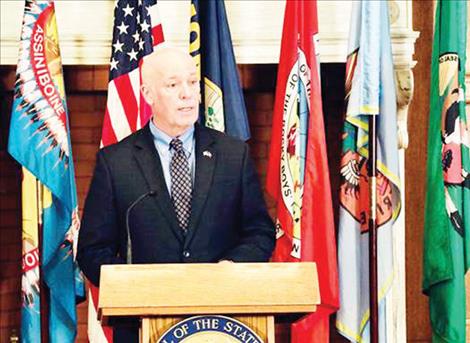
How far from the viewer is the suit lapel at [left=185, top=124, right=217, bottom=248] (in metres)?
3.60

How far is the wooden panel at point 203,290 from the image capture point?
3.01m

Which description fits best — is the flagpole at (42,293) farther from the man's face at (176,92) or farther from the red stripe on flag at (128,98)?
the man's face at (176,92)

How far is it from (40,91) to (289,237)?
130 centimetres

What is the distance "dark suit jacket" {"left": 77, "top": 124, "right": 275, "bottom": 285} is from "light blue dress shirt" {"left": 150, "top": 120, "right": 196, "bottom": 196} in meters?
0.02

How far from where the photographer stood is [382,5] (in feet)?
17.1

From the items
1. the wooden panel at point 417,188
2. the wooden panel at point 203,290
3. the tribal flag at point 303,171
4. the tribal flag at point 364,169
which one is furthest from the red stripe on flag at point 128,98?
the wooden panel at point 203,290

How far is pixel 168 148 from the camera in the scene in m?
3.67

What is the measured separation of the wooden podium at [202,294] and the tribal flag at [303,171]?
1.95 metres

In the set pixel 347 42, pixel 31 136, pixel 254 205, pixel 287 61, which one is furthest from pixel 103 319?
pixel 347 42

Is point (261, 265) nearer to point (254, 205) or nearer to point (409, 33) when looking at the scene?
point (254, 205)

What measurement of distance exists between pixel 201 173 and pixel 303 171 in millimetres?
1528

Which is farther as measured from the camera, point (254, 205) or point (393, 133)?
point (393, 133)

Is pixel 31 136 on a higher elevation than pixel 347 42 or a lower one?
lower

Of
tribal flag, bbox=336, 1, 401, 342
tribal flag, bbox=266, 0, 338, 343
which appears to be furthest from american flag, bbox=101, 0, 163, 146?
tribal flag, bbox=336, 1, 401, 342
